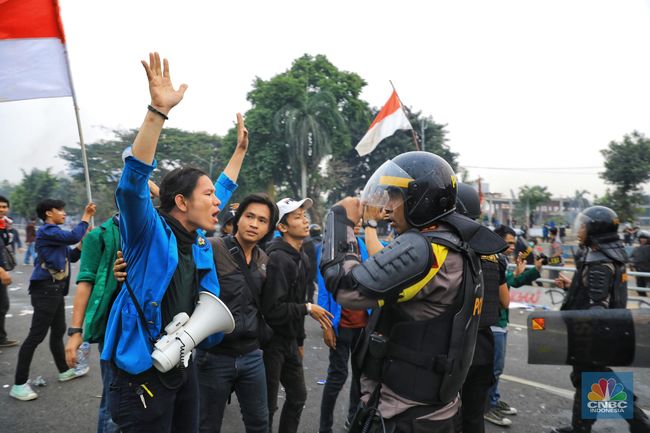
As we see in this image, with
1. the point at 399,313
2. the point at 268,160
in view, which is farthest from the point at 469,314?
the point at 268,160

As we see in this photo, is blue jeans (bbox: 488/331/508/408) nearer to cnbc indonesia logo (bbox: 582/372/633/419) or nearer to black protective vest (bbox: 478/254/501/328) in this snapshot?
cnbc indonesia logo (bbox: 582/372/633/419)

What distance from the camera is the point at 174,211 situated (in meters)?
2.04

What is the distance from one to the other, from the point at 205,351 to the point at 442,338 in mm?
1377

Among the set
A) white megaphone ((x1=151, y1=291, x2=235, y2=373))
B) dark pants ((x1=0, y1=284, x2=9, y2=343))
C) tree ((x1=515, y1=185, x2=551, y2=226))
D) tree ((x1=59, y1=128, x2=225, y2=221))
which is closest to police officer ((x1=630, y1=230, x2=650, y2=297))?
white megaphone ((x1=151, y1=291, x2=235, y2=373))

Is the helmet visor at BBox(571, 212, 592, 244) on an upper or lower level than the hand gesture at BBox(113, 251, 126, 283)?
upper

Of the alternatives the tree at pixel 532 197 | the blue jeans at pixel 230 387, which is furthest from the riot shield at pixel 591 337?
the tree at pixel 532 197

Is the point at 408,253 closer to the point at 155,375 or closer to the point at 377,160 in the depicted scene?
the point at 155,375

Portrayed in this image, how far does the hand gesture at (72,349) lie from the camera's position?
2.36 m

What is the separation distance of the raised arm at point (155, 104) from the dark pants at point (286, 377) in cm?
174

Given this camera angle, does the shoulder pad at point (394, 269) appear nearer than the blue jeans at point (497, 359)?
Yes

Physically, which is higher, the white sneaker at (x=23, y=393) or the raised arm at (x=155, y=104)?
the raised arm at (x=155, y=104)

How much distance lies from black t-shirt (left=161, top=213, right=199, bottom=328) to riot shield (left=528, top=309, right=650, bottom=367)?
223cm

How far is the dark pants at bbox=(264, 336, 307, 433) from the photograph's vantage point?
9.51 feet

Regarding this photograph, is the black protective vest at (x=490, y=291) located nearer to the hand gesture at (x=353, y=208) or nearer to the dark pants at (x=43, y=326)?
the hand gesture at (x=353, y=208)
